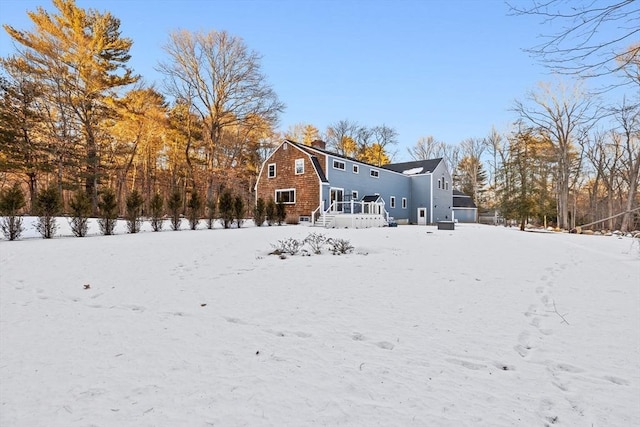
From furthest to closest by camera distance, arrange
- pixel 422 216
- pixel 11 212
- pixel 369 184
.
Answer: pixel 422 216
pixel 369 184
pixel 11 212

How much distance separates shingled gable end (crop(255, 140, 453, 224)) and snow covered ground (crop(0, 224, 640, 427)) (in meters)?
14.9

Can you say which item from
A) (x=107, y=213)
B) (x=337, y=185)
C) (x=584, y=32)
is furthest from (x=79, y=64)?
(x=584, y=32)

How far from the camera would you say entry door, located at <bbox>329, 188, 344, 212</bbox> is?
63.6 feet

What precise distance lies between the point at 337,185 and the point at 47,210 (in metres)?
15.5

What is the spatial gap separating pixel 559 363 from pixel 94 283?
5.90 metres

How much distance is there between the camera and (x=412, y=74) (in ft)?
50.1

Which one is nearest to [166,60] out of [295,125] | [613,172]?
[295,125]

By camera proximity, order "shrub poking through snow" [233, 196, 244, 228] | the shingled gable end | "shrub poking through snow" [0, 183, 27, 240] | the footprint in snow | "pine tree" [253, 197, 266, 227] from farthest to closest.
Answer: the shingled gable end
"pine tree" [253, 197, 266, 227]
"shrub poking through snow" [233, 196, 244, 228]
"shrub poking through snow" [0, 183, 27, 240]
the footprint in snow

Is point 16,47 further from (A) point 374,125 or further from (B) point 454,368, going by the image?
(A) point 374,125

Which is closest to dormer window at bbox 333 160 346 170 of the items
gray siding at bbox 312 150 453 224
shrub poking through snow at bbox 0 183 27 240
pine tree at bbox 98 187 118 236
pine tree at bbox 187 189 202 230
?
gray siding at bbox 312 150 453 224

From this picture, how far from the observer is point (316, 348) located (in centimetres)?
246

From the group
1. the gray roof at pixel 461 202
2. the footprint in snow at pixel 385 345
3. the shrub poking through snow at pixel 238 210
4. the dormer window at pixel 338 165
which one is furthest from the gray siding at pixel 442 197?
the footprint in snow at pixel 385 345

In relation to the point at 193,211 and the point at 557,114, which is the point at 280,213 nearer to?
the point at 193,211

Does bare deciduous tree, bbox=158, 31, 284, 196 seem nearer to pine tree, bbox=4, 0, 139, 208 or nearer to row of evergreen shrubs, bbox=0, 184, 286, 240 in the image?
pine tree, bbox=4, 0, 139, 208
